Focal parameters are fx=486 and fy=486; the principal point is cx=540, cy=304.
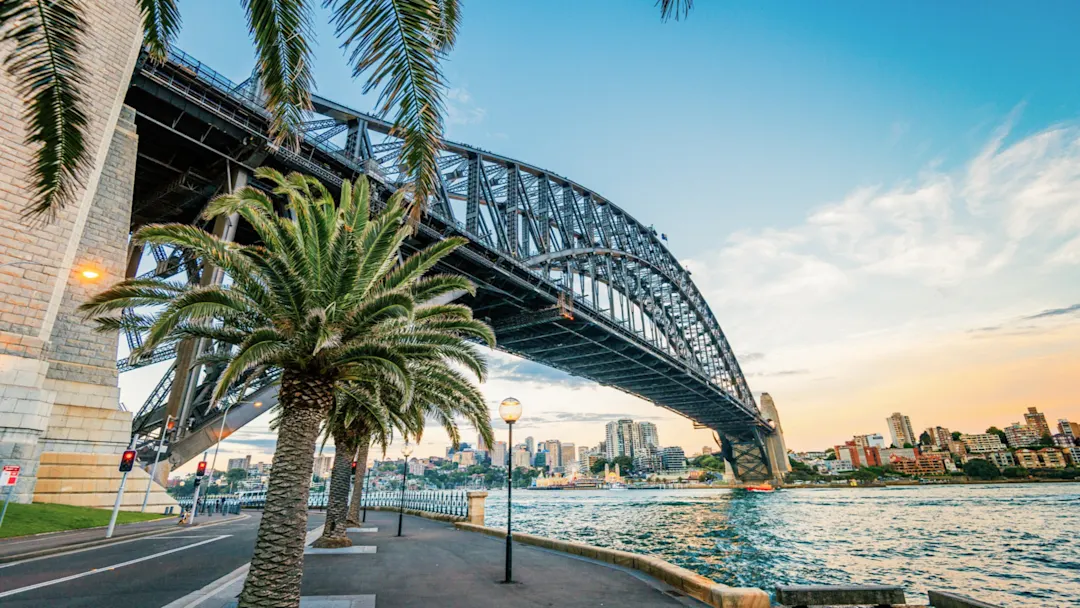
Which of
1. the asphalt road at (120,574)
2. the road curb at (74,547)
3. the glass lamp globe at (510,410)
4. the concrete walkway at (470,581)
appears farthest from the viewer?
the glass lamp globe at (510,410)

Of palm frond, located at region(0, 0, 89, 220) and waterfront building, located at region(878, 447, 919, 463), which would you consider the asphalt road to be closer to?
palm frond, located at region(0, 0, 89, 220)

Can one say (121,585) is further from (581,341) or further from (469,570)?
(581,341)

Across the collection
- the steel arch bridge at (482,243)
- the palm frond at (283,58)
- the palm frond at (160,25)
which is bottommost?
the palm frond at (283,58)

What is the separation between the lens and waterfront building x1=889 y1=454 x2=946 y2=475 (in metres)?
140

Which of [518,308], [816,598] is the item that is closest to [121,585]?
[816,598]

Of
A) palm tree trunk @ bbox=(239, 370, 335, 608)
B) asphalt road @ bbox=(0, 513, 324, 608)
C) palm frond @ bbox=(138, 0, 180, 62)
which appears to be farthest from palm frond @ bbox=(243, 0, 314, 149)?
asphalt road @ bbox=(0, 513, 324, 608)

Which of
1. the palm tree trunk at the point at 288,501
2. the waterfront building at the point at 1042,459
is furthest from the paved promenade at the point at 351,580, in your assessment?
the waterfront building at the point at 1042,459

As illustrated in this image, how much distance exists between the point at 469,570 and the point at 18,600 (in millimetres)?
7127

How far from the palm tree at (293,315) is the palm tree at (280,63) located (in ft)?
7.83

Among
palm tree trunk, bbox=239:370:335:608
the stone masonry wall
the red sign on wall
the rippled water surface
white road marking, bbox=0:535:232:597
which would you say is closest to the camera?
palm tree trunk, bbox=239:370:335:608

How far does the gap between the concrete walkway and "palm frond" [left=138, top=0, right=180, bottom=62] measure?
7.32m

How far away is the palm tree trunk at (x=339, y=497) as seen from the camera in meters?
13.5

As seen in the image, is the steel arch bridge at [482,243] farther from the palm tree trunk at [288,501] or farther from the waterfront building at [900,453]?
the waterfront building at [900,453]

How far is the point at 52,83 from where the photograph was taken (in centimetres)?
379
